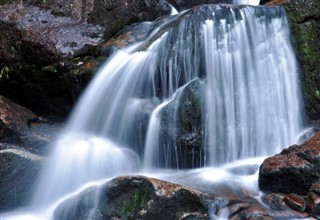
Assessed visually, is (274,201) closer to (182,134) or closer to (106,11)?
(182,134)

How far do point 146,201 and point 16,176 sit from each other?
2295 mm

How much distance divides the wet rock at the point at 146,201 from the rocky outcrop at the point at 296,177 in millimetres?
996

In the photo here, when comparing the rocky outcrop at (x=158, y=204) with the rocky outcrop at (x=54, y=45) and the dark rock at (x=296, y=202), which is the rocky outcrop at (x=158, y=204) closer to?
the dark rock at (x=296, y=202)

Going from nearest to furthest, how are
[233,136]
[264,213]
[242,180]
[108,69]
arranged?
[264,213], [242,180], [233,136], [108,69]

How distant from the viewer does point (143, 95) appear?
24.0ft

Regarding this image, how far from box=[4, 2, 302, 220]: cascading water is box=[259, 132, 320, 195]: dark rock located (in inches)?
47.9

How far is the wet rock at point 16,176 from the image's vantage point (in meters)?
6.22

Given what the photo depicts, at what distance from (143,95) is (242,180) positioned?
7.38 ft

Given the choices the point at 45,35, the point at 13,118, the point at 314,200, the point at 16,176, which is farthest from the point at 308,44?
the point at 16,176

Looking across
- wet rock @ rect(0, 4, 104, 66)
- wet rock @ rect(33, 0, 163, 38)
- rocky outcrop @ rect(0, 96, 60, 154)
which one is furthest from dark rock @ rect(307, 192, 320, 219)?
wet rock @ rect(33, 0, 163, 38)

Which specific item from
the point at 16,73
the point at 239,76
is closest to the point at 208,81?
the point at 239,76

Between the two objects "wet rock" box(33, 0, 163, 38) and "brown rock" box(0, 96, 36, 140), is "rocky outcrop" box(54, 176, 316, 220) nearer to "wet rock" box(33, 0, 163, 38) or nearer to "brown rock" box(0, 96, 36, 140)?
"brown rock" box(0, 96, 36, 140)

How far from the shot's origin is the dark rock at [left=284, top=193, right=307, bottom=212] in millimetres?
5277

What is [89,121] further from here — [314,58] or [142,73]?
[314,58]
